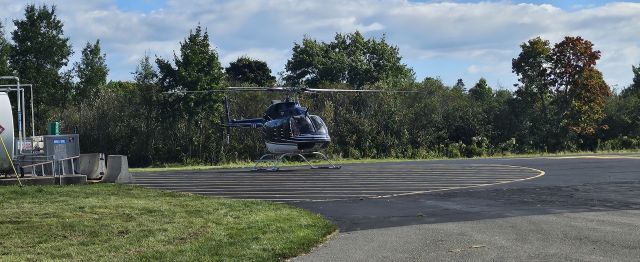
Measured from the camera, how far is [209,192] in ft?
65.9

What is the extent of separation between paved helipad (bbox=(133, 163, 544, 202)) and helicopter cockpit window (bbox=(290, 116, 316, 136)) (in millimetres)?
1799

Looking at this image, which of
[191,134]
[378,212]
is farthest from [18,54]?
[378,212]


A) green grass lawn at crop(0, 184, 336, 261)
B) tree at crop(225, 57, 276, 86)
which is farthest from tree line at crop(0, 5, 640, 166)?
green grass lawn at crop(0, 184, 336, 261)

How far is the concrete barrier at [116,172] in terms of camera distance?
22.8m

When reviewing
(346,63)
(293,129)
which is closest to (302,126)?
(293,129)

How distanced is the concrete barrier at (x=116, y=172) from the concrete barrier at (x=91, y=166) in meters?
0.55

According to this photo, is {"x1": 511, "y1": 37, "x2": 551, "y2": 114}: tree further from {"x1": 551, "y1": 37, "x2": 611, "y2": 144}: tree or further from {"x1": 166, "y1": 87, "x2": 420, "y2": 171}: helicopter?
{"x1": 166, "y1": 87, "x2": 420, "y2": 171}: helicopter

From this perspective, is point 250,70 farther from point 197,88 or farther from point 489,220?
point 489,220

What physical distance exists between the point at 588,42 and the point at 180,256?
141ft

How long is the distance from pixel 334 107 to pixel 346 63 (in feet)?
47.5

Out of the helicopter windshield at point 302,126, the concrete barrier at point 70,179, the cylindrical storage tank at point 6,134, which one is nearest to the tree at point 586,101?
the helicopter windshield at point 302,126

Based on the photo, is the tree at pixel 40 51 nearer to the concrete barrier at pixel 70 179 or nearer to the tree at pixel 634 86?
the concrete barrier at pixel 70 179

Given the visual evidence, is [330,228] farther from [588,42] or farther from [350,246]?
[588,42]

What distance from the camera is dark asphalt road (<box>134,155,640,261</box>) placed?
31.8 ft
